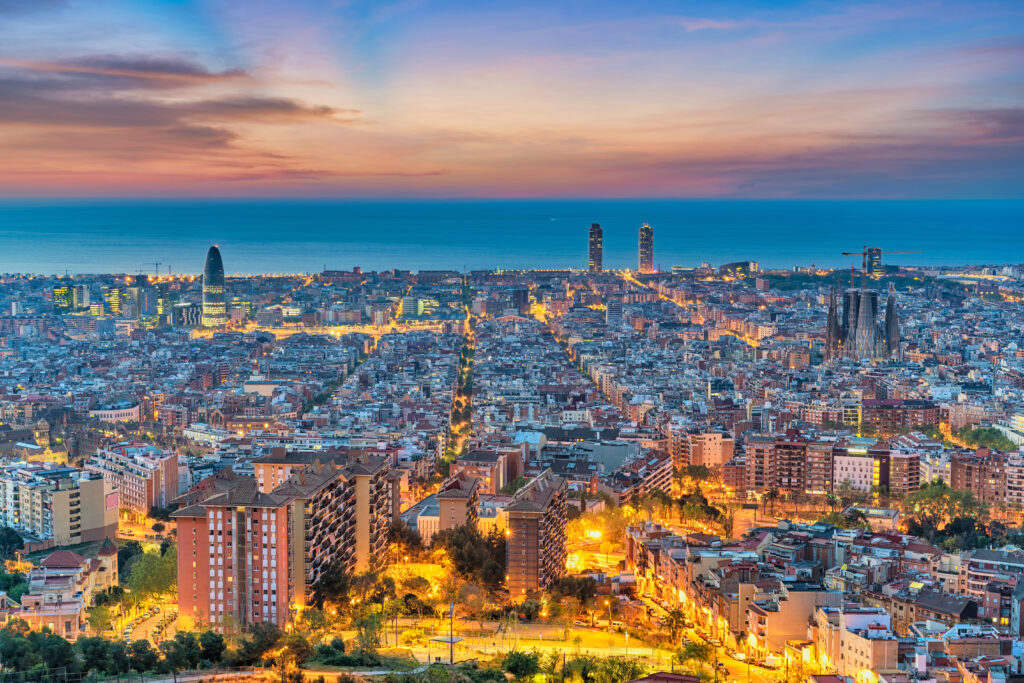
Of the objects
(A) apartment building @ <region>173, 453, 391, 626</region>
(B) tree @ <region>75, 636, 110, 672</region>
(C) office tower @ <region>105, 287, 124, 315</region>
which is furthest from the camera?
(C) office tower @ <region>105, 287, 124, 315</region>

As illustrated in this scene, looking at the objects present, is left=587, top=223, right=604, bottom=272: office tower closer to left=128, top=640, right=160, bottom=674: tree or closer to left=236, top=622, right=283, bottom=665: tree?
left=236, top=622, right=283, bottom=665: tree

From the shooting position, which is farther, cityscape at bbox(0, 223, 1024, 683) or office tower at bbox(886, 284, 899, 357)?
office tower at bbox(886, 284, 899, 357)

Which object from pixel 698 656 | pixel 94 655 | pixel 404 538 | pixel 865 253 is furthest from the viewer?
pixel 865 253

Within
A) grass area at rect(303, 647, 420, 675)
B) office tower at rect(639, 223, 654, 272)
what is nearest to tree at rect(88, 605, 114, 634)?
grass area at rect(303, 647, 420, 675)

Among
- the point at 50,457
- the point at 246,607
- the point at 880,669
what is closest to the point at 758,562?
the point at 880,669

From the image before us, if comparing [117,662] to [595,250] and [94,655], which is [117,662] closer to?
[94,655]

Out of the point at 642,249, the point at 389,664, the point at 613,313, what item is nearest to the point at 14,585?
the point at 389,664

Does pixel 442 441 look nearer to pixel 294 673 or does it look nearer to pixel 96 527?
pixel 96 527
